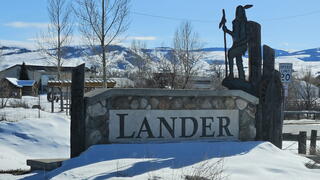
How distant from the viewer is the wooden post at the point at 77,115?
9.35 meters

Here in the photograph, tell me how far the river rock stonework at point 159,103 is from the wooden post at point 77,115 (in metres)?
0.09

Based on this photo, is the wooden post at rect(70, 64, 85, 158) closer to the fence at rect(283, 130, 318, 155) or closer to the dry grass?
the dry grass

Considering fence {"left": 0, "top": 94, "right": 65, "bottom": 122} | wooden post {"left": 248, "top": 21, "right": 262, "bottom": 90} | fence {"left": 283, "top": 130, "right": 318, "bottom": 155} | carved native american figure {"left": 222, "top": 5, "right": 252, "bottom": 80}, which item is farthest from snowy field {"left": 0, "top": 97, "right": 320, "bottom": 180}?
fence {"left": 0, "top": 94, "right": 65, "bottom": 122}

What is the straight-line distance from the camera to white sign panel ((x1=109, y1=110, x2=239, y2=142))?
9734 millimetres

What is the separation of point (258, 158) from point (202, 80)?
51.8 metres

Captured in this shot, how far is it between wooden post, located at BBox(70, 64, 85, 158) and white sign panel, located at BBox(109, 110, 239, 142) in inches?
22.2

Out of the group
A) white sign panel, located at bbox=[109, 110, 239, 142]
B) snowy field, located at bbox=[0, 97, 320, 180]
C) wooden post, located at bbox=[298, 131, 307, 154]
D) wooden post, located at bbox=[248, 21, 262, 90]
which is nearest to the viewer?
snowy field, located at bbox=[0, 97, 320, 180]

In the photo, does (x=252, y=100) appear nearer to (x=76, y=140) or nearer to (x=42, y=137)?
(x=76, y=140)

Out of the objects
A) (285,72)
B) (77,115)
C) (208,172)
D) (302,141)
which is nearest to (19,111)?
(285,72)

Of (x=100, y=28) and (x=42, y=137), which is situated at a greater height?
(x=100, y=28)

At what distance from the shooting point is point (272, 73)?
11.3 meters

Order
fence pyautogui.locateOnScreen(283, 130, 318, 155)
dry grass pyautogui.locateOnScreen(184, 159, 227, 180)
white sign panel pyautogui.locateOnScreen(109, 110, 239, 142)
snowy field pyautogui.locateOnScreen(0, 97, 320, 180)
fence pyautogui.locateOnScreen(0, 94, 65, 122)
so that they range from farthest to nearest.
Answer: fence pyautogui.locateOnScreen(0, 94, 65, 122) < fence pyautogui.locateOnScreen(283, 130, 318, 155) < white sign panel pyautogui.locateOnScreen(109, 110, 239, 142) < snowy field pyautogui.locateOnScreen(0, 97, 320, 180) < dry grass pyautogui.locateOnScreen(184, 159, 227, 180)

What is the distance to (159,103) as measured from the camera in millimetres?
10070

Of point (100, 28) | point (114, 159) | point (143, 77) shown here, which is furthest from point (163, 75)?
point (114, 159)
